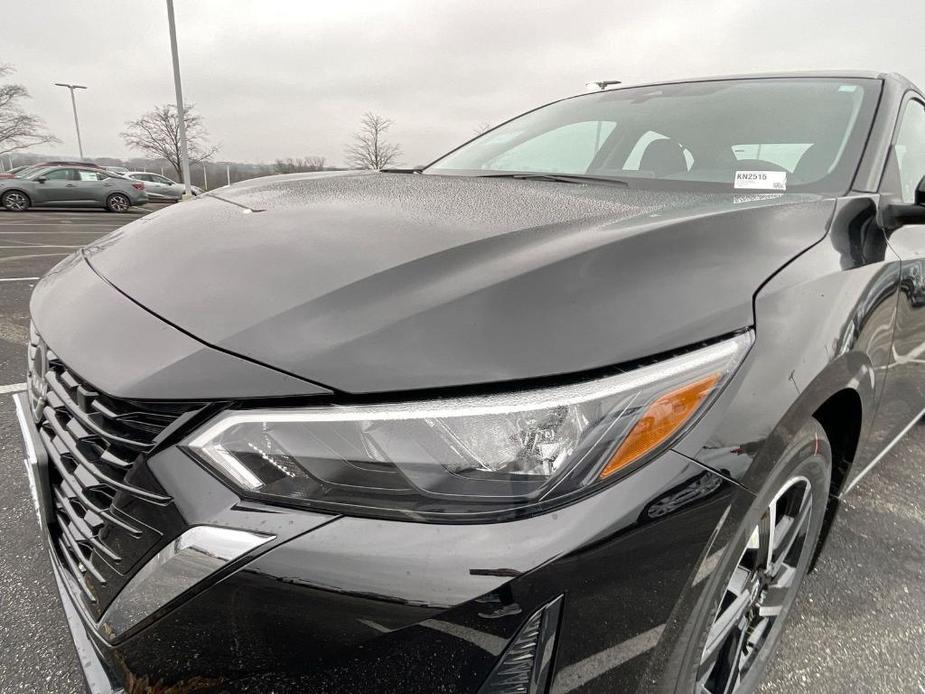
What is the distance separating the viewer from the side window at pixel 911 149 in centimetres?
189

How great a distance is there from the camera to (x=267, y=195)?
1774mm

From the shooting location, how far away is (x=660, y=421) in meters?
0.91

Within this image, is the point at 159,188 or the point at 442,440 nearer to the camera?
the point at 442,440

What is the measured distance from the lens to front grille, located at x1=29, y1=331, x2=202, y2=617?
2.96 feet

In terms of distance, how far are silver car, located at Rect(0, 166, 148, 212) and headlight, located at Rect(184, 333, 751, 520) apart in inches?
768

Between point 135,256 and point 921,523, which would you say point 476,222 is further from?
point 921,523

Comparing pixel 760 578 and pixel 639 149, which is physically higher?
pixel 639 149

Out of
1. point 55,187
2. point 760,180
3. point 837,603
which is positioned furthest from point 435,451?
point 55,187

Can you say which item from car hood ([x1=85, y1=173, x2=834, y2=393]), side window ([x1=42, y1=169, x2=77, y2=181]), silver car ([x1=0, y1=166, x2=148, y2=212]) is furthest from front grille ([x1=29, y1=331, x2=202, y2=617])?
side window ([x1=42, y1=169, x2=77, y2=181])

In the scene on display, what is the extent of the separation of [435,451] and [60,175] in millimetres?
20513

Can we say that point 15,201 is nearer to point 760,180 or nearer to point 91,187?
point 91,187

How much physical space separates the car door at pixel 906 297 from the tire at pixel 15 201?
19812 millimetres

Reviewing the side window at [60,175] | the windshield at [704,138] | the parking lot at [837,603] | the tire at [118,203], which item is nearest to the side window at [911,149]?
the windshield at [704,138]

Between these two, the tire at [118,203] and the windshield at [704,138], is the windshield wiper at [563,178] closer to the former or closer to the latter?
the windshield at [704,138]
